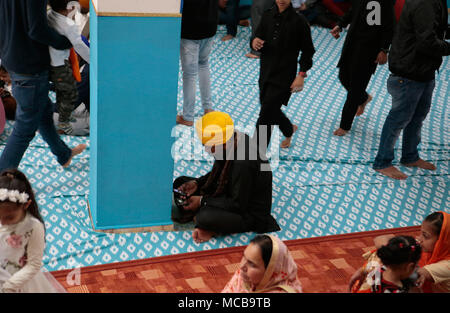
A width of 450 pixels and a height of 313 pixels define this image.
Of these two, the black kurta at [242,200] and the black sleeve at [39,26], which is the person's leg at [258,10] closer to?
the black kurta at [242,200]

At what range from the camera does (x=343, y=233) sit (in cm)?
375

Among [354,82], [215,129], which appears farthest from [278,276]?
[354,82]

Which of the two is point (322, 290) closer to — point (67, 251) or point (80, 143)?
point (67, 251)

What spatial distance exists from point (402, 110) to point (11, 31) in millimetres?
2823

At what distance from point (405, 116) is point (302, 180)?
3.05ft

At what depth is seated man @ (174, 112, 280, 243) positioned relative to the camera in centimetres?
335

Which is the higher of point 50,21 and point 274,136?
point 50,21

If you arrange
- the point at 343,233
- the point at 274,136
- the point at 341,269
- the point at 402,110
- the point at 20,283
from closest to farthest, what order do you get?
the point at 20,283
the point at 341,269
the point at 343,233
the point at 402,110
the point at 274,136

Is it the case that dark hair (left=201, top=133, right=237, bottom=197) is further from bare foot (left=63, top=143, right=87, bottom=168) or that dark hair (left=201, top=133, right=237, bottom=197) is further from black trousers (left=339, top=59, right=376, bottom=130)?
black trousers (left=339, top=59, right=376, bottom=130)

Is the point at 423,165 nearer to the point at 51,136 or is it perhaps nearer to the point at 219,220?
the point at 219,220

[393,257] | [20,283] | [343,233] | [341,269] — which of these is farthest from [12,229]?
[343,233]

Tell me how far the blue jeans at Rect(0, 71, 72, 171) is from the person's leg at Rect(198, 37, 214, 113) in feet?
4.84

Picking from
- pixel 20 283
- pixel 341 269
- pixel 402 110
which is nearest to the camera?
pixel 20 283

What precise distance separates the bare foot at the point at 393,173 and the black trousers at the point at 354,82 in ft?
2.19
